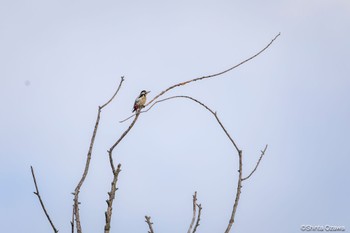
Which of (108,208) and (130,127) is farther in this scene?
(130,127)

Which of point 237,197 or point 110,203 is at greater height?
point 110,203

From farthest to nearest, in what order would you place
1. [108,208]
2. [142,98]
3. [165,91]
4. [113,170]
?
1. [142,98]
2. [165,91]
3. [113,170]
4. [108,208]

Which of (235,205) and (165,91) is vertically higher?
(165,91)

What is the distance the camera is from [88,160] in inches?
139

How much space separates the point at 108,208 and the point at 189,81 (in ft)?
3.86

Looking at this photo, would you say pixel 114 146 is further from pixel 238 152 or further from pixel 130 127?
pixel 238 152

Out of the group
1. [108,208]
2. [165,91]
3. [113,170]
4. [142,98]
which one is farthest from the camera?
[142,98]

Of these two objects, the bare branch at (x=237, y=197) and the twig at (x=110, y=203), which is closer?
the twig at (x=110, y=203)

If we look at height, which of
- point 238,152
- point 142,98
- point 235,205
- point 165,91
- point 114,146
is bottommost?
point 235,205

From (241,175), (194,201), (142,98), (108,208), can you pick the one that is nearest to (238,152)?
(241,175)

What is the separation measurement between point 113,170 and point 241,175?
94 cm

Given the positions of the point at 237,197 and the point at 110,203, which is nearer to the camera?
the point at 110,203

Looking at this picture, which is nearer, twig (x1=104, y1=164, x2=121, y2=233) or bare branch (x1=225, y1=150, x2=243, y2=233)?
twig (x1=104, y1=164, x2=121, y2=233)

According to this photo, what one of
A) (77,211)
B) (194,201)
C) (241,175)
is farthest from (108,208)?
(241,175)
